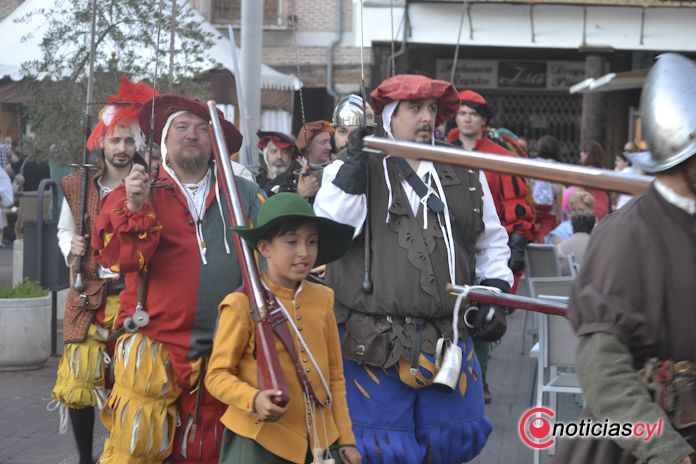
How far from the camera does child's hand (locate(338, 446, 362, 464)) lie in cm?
442

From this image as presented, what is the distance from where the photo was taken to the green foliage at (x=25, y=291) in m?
9.64

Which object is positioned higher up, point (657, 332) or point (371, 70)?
point (371, 70)

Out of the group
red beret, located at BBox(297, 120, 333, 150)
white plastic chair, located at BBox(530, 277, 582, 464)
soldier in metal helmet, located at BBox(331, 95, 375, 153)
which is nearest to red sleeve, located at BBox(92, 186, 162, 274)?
soldier in metal helmet, located at BBox(331, 95, 375, 153)

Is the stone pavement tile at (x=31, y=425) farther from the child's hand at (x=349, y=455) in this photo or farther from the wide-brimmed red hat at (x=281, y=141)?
the child's hand at (x=349, y=455)

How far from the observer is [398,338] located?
490 cm

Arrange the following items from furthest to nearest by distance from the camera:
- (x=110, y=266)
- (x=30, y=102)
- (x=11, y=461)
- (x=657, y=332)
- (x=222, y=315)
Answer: (x=30, y=102)
(x=11, y=461)
(x=110, y=266)
(x=222, y=315)
(x=657, y=332)

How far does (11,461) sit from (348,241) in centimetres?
323

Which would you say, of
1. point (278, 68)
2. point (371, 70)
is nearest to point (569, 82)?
point (371, 70)

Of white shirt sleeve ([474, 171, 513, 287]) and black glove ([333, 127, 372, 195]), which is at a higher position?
black glove ([333, 127, 372, 195])

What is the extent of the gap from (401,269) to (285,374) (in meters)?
0.80

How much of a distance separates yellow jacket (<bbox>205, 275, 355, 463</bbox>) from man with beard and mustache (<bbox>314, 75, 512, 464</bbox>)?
44 cm

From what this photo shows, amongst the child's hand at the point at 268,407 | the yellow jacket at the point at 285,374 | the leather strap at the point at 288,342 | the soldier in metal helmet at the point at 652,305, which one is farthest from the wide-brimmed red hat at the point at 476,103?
the soldier in metal helmet at the point at 652,305

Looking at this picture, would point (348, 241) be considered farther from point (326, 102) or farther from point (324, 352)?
point (326, 102)

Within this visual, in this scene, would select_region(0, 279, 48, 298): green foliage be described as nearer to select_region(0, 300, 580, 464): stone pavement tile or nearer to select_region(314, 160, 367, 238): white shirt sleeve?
select_region(0, 300, 580, 464): stone pavement tile
